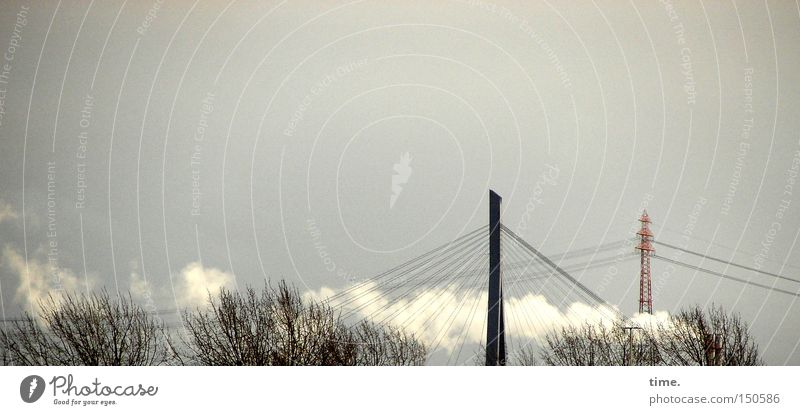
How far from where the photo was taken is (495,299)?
191ft

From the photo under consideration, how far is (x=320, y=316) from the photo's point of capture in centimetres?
6131

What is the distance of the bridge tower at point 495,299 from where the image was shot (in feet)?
184

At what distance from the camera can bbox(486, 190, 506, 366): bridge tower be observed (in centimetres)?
5606
